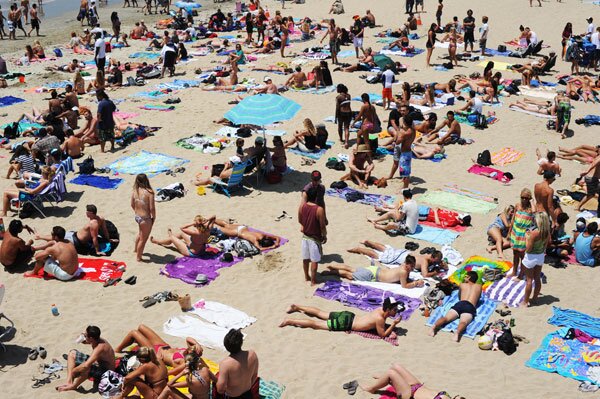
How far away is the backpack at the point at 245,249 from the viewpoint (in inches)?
456

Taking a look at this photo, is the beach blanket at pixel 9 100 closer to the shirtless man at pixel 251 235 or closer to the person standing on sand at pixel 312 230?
the shirtless man at pixel 251 235

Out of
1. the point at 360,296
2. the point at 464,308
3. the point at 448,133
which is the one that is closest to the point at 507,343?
the point at 464,308

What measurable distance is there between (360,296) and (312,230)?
47.3 inches

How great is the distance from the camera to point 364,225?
12766mm

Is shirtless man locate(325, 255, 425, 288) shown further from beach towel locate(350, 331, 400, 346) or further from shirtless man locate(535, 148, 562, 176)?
shirtless man locate(535, 148, 562, 176)

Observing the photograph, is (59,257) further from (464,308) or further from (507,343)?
(507,343)

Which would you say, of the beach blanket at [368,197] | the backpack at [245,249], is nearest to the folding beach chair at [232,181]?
the beach blanket at [368,197]

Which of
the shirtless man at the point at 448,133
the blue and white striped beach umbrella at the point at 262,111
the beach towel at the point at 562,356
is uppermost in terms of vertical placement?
the blue and white striped beach umbrella at the point at 262,111

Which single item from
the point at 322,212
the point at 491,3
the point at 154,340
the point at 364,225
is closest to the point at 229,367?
the point at 154,340

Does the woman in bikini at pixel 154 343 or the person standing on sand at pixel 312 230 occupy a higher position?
the person standing on sand at pixel 312 230

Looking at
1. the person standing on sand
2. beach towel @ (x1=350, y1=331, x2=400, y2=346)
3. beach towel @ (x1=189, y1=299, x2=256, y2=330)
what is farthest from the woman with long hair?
beach towel @ (x1=189, y1=299, x2=256, y2=330)

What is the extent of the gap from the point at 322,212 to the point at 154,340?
9.74 ft

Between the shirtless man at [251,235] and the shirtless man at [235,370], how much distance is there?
14.4ft

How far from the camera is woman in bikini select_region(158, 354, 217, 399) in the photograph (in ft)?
24.7
